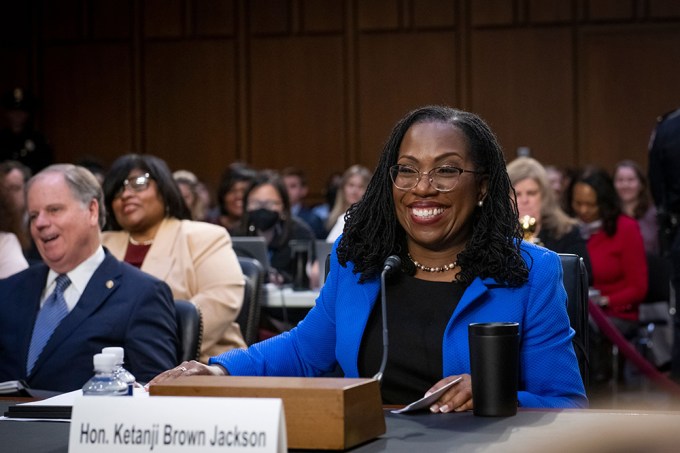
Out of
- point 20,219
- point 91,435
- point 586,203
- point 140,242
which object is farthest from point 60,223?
point 586,203

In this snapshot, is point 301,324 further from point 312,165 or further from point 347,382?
point 312,165

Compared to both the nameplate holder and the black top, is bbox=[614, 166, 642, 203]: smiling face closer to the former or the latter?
the black top

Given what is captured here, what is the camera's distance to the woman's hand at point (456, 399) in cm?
214

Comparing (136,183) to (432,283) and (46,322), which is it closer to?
(46,322)

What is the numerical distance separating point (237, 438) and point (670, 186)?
4.17 metres

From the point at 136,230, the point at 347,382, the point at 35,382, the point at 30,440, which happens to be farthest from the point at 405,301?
the point at 136,230

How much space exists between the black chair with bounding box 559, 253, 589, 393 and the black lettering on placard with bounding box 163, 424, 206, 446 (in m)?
1.38

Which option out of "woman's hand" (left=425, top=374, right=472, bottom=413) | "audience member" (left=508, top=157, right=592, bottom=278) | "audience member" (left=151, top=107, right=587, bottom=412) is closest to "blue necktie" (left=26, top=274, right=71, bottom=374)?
"audience member" (left=151, top=107, right=587, bottom=412)

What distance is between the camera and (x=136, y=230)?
519 cm

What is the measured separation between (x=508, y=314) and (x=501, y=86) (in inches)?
378

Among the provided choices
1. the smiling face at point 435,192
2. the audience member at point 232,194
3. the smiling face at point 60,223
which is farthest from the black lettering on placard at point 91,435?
the audience member at point 232,194

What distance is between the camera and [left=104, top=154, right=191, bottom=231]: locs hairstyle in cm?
518

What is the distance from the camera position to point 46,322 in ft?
11.6

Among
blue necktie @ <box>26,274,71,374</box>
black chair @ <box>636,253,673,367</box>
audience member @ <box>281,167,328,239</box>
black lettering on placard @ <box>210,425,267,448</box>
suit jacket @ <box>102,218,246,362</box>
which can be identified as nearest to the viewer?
black lettering on placard @ <box>210,425,267,448</box>
